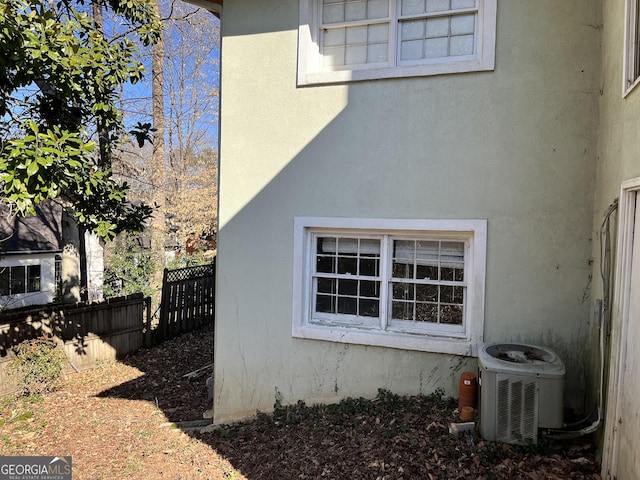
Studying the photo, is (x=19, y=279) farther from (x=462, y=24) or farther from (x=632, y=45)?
(x=632, y=45)

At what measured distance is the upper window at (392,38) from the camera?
4.71m

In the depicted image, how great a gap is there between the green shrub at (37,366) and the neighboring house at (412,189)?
3841 mm

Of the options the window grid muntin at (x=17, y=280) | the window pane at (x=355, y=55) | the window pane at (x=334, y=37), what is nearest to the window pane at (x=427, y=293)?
the window pane at (x=355, y=55)

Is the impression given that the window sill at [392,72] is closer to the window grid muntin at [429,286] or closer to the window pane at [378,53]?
the window pane at [378,53]

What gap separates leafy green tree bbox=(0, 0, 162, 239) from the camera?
16.1 ft

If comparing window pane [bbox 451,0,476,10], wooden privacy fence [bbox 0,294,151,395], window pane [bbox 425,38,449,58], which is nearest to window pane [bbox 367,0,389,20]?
window pane [bbox 425,38,449,58]

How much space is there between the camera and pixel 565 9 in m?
4.39

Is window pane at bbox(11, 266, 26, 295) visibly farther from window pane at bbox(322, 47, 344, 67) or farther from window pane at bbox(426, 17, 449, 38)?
window pane at bbox(426, 17, 449, 38)

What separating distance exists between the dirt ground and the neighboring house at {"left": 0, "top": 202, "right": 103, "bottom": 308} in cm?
900

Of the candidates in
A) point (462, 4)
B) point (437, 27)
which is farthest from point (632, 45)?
point (437, 27)

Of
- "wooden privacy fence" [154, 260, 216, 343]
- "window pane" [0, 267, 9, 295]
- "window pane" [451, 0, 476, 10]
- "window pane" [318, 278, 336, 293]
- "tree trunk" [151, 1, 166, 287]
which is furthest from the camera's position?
"tree trunk" [151, 1, 166, 287]

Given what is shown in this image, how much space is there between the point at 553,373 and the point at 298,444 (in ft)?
9.08

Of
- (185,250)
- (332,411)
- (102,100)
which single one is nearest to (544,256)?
(332,411)

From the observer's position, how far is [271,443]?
4.82 metres
